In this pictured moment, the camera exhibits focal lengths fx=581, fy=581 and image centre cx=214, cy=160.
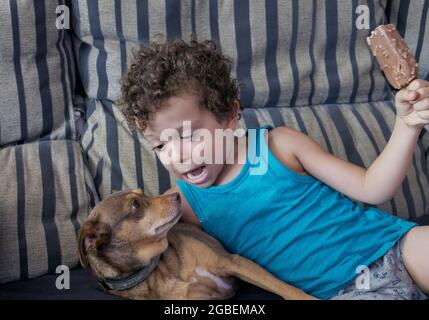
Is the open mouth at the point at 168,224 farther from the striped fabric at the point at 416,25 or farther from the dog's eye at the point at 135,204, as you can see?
the striped fabric at the point at 416,25

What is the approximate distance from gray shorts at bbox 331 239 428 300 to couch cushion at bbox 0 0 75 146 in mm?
866

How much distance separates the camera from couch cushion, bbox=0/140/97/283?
1.39 m

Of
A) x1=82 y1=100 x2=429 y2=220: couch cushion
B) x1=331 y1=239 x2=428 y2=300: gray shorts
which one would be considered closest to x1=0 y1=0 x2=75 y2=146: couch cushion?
x1=82 y1=100 x2=429 y2=220: couch cushion

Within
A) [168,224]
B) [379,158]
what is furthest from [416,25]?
[168,224]

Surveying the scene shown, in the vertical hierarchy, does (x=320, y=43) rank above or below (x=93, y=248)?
above

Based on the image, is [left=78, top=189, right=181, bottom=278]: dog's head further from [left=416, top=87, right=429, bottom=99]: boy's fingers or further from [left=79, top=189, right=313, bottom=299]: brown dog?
[left=416, top=87, right=429, bottom=99]: boy's fingers

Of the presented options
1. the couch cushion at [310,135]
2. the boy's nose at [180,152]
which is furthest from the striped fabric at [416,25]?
the boy's nose at [180,152]

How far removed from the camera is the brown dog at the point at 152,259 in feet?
3.90

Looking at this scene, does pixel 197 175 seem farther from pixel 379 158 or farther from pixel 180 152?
pixel 379 158

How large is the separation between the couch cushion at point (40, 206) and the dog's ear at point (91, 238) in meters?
0.29

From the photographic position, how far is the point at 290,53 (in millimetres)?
1790

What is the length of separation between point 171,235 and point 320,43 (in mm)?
861

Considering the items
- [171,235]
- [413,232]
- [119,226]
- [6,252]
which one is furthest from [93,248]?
[413,232]

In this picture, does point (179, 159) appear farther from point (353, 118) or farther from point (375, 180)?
point (353, 118)
